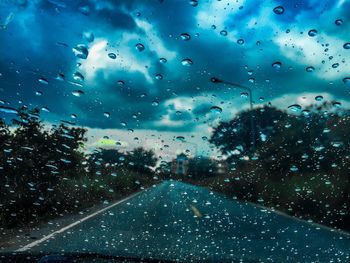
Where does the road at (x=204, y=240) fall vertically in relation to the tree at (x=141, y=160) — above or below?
below

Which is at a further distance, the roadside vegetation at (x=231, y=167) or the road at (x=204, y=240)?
the roadside vegetation at (x=231, y=167)

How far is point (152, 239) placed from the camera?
6.90m

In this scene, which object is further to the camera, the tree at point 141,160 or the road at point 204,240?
the tree at point 141,160

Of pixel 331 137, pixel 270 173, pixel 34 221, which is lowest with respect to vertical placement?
pixel 34 221

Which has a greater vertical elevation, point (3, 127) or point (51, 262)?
point (3, 127)

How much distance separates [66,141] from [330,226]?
848cm

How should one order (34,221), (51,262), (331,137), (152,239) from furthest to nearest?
(331,137) < (34,221) < (152,239) < (51,262)

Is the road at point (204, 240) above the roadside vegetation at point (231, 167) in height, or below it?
below

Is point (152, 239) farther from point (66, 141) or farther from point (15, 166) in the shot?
point (66, 141)

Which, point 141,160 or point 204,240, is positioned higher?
point 141,160

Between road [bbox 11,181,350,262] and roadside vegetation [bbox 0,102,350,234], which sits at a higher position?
roadside vegetation [bbox 0,102,350,234]

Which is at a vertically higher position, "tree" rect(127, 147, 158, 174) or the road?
"tree" rect(127, 147, 158, 174)

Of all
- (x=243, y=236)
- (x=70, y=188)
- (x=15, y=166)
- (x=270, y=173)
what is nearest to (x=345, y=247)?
(x=243, y=236)

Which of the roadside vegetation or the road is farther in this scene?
the roadside vegetation
